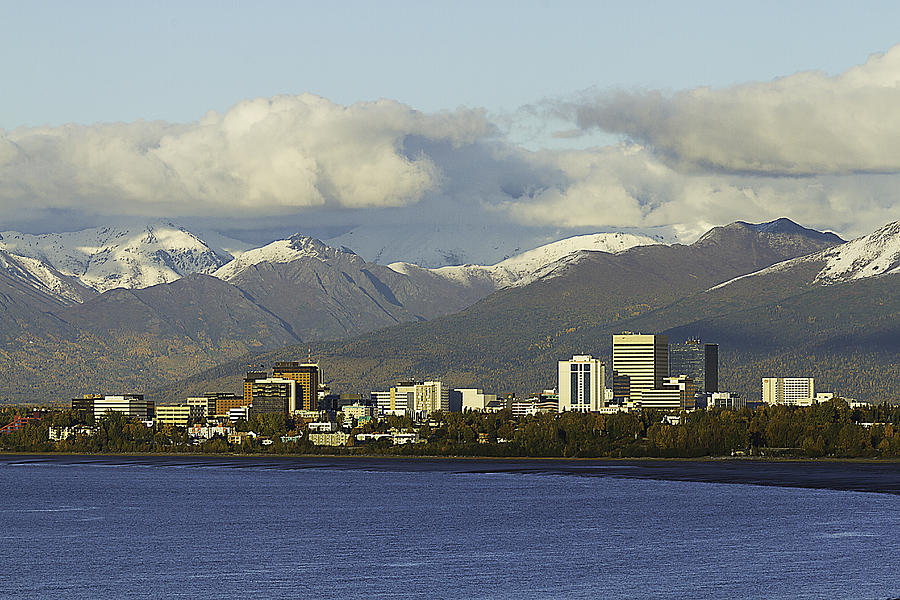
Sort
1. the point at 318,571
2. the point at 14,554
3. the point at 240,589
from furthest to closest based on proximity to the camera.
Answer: the point at 14,554 < the point at 318,571 < the point at 240,589

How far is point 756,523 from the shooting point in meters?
165

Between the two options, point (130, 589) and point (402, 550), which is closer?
point (130, 589)

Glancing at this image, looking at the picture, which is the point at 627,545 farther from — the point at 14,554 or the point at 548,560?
the point at 14,554

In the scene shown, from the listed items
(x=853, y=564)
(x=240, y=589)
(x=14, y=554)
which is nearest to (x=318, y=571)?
(x=240, y=589)

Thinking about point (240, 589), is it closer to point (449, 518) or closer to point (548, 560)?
point (548, 560)

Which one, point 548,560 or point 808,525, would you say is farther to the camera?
point 808,525

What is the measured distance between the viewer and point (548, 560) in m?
130

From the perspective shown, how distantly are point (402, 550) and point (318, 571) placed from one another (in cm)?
1699

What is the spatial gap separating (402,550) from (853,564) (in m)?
37.7

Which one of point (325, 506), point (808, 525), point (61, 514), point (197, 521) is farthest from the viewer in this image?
point (325, 506)

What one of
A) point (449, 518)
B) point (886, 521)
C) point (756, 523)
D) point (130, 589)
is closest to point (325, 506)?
point (449, 518)

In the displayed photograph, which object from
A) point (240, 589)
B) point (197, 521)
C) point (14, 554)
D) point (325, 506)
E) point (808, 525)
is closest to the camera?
point (240, 589)

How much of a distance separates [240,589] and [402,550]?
1139 inches

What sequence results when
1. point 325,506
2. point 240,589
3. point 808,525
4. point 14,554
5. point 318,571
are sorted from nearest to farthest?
point 240,589 → point 318,571 → point 14,554 → point 808,525 → point 325,506
